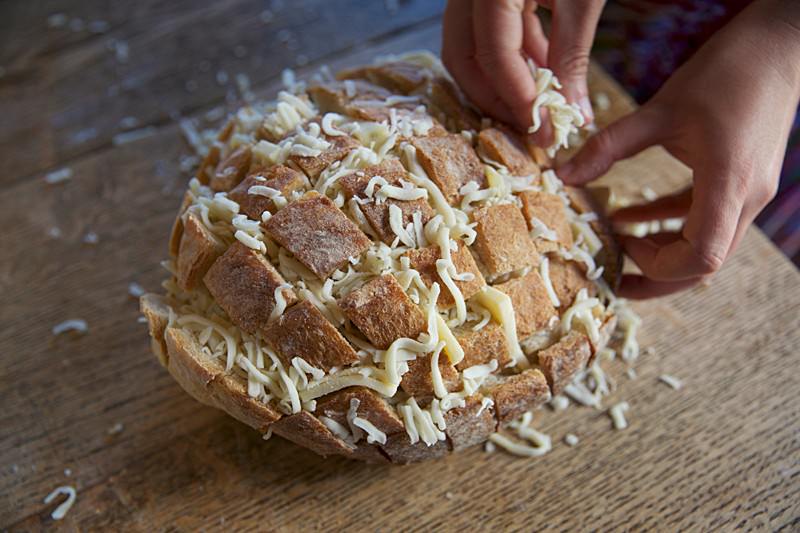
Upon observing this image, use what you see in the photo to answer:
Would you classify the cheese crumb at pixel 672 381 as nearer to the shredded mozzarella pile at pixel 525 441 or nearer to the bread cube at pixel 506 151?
the shredded mozzarella pile at pixel 525 441

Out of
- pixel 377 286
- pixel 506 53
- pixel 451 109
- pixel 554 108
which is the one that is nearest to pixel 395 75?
pixel 451 109

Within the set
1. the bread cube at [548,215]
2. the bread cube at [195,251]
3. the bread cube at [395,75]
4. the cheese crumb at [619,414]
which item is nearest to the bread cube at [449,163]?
the bread cube at [548,215]

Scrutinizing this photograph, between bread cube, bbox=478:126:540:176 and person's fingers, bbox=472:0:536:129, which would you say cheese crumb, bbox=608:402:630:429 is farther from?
person's fingers, bbox=472:0:536:129

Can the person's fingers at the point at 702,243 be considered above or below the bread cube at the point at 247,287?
below

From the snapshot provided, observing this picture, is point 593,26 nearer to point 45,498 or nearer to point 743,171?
point 743,171

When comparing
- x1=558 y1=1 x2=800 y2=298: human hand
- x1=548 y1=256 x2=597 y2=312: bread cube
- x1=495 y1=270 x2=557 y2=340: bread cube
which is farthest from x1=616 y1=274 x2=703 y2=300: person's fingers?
x1=495 y1=270 x2=557 y2=340: bread cube

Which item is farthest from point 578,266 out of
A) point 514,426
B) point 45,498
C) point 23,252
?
point 23,252
